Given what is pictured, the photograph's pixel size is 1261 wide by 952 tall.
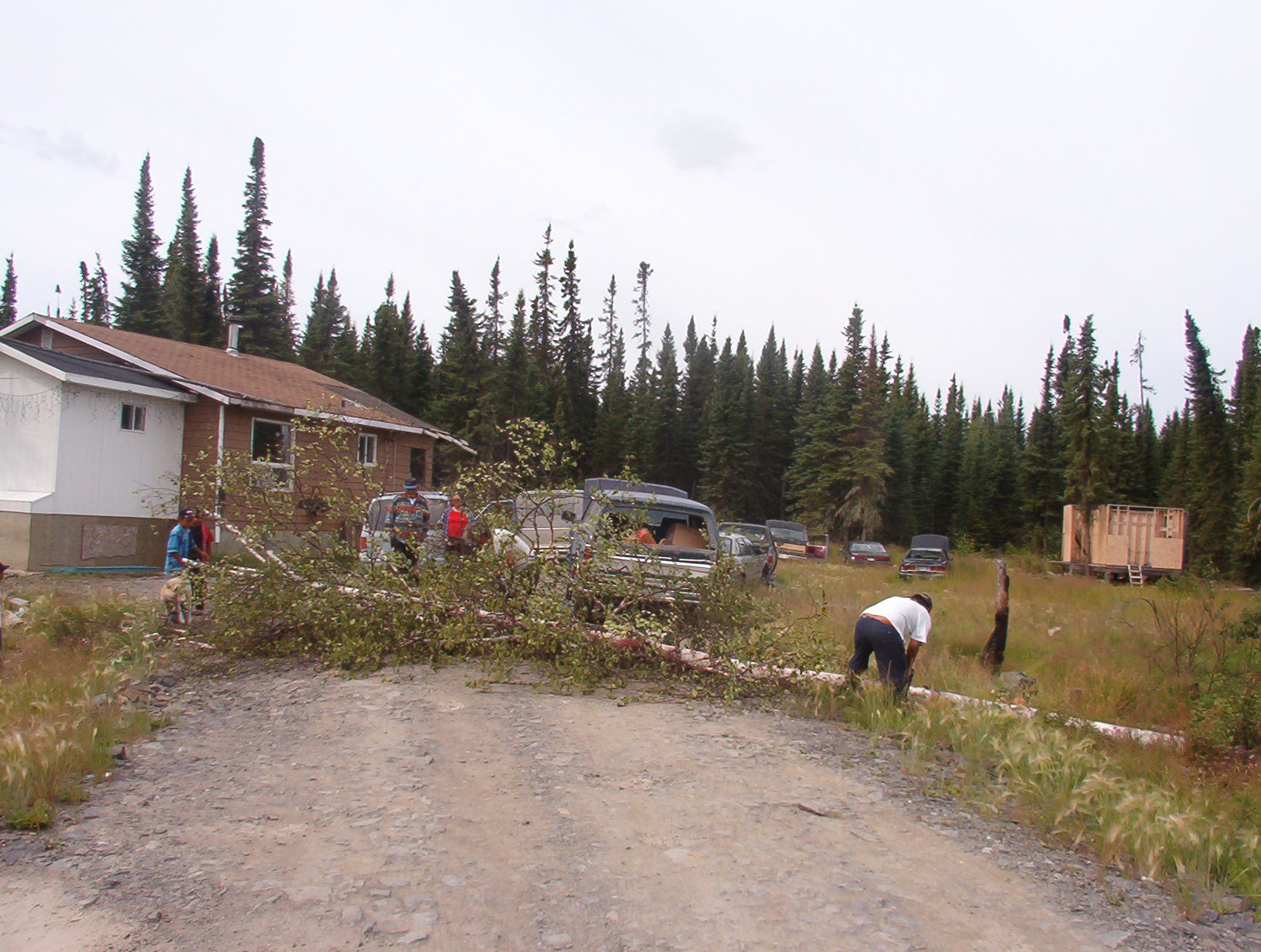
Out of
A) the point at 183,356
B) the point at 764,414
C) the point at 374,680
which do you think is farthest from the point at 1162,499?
the point at 374,680

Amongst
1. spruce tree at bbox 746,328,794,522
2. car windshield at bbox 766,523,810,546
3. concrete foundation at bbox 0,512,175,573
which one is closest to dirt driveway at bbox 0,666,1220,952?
concrete foundation at bbox 0,512,175,573

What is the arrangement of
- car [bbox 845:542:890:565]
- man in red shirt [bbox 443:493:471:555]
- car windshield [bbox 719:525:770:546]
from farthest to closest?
car [bbox 845:542:890:565], car windshield [bbox 719:525:770:546], man in red shirt [bbox 443:493:471:555]

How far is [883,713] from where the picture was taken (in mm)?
7539

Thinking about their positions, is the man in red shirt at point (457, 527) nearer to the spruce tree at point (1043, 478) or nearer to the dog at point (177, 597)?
the dog at point (177, 597)

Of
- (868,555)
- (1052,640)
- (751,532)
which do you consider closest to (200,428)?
(751,532)

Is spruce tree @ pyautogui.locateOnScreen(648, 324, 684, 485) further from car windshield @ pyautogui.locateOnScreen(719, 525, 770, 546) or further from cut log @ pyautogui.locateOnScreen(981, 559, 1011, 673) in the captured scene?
cut log @ pyautogui.locateOnScreen(981, 559, 1011, 673)

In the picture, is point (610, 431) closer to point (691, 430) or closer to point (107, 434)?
point (691, 430)

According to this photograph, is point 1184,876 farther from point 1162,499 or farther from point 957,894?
point 1162,499

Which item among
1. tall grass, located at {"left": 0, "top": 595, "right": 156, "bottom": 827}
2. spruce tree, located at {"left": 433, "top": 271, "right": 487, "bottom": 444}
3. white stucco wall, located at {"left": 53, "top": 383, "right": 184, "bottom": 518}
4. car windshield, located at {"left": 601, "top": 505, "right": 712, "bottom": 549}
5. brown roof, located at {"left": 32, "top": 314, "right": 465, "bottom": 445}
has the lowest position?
tall grass, located at {"left": 0, "top": 595, "right": 156, "bottom": 827}

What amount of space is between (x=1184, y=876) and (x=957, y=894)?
1298mm

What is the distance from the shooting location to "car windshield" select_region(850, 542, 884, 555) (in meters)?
34.7

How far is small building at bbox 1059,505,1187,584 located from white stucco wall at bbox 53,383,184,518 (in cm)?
2907

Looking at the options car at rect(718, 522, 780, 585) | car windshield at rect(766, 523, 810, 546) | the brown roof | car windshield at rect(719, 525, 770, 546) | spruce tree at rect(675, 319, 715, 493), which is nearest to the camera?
car at rect(718, 522, 780, 585)

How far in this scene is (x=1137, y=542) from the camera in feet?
105
